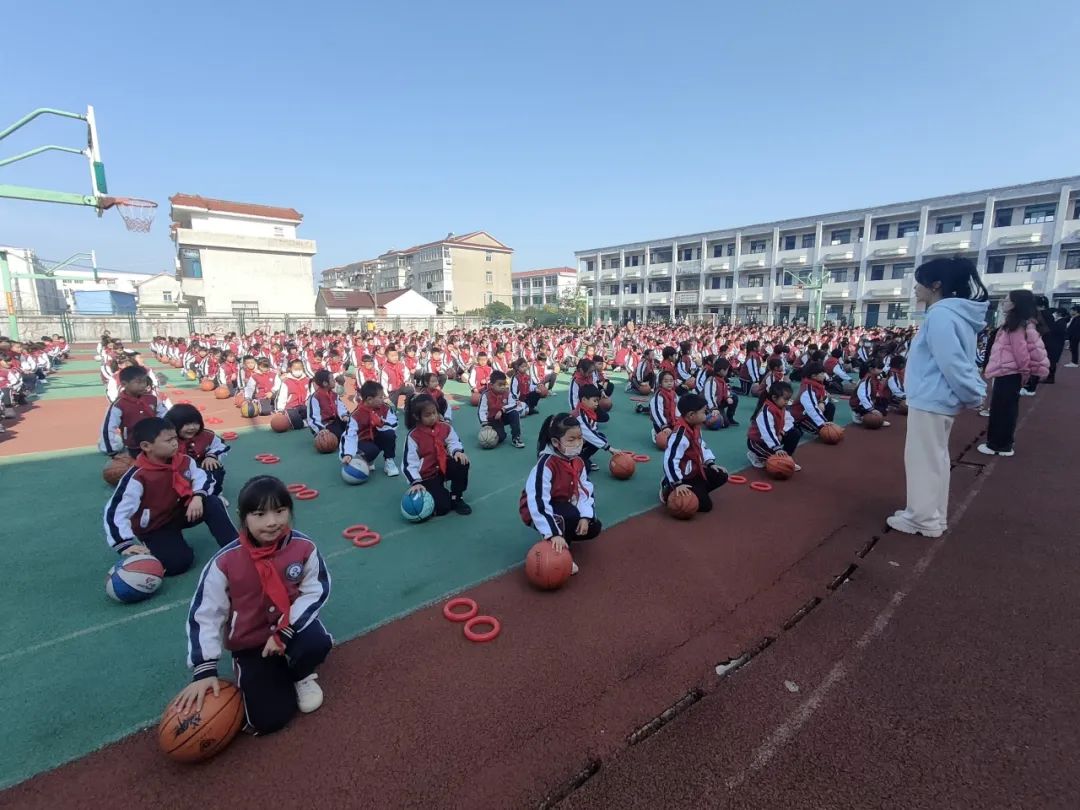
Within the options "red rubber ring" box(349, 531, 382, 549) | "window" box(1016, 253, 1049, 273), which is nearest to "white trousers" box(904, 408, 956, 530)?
"red rubber ring" box(349, 531, 382, 549)

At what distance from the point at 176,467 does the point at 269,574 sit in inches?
93.7

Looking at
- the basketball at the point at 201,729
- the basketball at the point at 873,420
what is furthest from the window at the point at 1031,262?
the basketball at the point at 201,729

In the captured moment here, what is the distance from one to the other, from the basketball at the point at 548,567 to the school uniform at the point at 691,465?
207 centimetres

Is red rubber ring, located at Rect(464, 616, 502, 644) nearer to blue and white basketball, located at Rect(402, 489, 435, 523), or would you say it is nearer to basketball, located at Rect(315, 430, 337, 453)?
blue and white basketball, located at Rect(402, 489, 435, 523)

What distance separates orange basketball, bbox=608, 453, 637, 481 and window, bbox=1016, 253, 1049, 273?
1708 inches

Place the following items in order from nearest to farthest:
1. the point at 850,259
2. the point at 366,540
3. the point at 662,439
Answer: the point at 366,540 < the point at 662,439 < the point at 850,259

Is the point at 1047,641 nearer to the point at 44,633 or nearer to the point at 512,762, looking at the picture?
the point at 512,762

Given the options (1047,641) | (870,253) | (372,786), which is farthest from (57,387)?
(870,253)

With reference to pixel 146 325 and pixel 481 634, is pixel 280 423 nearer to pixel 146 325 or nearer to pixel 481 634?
Answer: pixel 481 634

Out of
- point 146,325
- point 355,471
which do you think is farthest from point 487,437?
point 146,325

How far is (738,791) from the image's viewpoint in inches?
97.3

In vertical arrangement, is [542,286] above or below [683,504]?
above

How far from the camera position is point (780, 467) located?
272 inches

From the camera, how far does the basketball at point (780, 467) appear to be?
691cm
